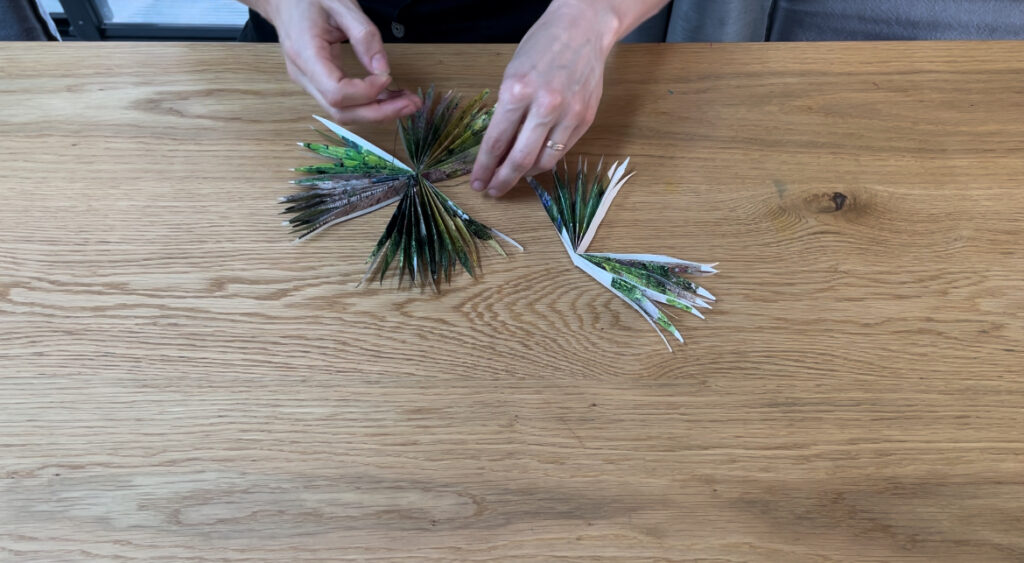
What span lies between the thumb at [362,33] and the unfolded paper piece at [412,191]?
0.27 ft

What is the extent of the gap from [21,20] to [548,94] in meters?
1.04

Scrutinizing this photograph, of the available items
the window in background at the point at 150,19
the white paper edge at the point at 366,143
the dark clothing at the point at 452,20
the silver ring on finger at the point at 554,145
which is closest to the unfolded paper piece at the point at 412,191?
the white paper edge at the point at 366,143

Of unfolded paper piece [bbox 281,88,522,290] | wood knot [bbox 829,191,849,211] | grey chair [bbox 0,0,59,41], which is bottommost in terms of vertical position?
wood knot [bbox 829,191,849,211]

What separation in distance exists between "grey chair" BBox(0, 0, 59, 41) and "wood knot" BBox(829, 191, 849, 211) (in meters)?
1.35

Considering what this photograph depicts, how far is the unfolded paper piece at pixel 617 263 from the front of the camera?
0.73m

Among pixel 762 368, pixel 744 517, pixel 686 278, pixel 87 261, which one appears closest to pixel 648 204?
pixel 686 278

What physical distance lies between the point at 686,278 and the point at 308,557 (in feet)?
1.52

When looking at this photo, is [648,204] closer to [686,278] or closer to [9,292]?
[686,278]

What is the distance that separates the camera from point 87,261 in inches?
29.5

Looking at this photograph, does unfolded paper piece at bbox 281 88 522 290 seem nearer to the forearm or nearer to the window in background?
the forearm

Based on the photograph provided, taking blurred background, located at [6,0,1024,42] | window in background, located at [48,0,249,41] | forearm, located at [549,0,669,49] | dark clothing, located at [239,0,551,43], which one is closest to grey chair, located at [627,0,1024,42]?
blurred background, located at [6,0,1024,42]

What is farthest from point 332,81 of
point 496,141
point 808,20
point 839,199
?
point 808,20

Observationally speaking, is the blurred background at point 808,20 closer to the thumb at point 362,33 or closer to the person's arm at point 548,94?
the person's arm at point 548,94

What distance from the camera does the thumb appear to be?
808mm
